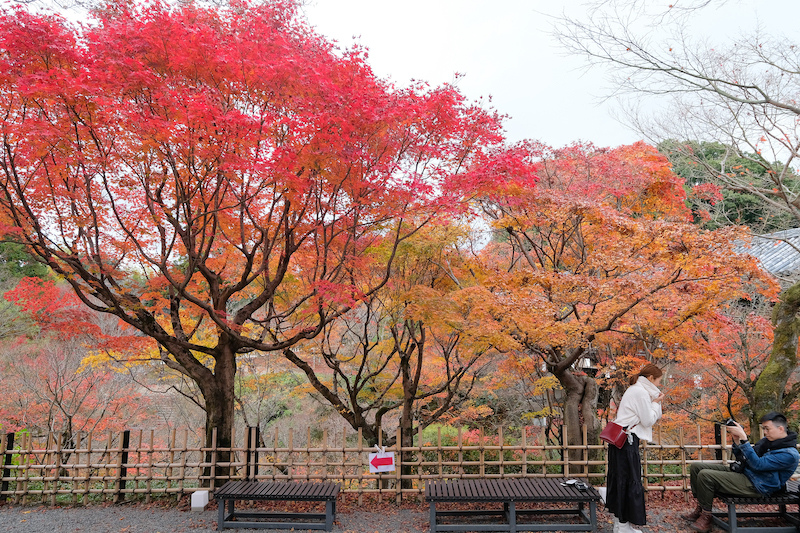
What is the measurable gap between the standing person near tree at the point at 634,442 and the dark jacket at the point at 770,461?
3.02 feet

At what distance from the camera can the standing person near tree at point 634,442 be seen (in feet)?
15.7

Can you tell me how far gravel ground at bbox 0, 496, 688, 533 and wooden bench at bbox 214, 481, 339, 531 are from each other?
20 centimetres

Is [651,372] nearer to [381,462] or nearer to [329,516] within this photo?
[381,462]

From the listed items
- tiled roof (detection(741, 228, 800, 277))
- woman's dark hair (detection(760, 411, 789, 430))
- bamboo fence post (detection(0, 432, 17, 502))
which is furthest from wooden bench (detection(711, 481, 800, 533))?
tiled roof (detection(741, 228, 800, 277))

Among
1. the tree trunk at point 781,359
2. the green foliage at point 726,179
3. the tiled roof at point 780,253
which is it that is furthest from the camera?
the tiled roof at point 780,253

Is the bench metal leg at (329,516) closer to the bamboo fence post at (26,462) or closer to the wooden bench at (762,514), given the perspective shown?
the wooden bench at (762,514)

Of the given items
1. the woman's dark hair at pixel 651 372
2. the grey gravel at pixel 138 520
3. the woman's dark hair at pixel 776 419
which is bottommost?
the grey gravel at pixel 138 520

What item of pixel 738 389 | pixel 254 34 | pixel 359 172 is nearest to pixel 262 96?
pixel 254 34

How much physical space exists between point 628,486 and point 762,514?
174 centimetres

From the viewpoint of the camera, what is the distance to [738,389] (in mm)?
10805

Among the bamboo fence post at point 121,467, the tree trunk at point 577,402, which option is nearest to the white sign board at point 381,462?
the tree trunk at point 577,402

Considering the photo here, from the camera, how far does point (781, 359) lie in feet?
23.3

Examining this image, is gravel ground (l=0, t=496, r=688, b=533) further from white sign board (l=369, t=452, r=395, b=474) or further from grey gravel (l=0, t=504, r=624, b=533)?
white sign board (l=369, t=452, r=395, b=474)

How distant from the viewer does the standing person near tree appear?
479 centimetres
